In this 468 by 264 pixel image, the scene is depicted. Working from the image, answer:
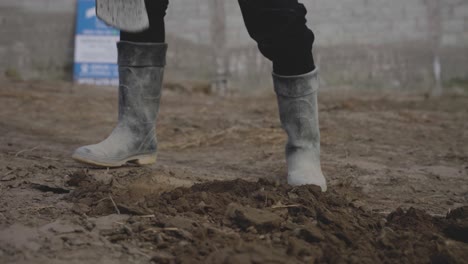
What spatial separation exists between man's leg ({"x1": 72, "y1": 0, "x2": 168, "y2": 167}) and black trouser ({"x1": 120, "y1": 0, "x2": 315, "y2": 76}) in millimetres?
431

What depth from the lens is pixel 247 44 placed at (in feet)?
21.9

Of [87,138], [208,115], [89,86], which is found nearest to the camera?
[87,138]

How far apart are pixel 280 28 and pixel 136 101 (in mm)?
662

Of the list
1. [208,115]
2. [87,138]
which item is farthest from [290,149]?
[208,115]

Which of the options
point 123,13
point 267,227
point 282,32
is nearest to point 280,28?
point 282,32

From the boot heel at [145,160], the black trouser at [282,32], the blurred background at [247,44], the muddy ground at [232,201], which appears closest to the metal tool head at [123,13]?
the black trouser at [282,32]

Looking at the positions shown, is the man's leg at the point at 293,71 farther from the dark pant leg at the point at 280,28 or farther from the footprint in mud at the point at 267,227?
the footprint in mud at the point at 267,227

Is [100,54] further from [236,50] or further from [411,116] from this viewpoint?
[411,116]

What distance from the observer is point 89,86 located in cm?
630

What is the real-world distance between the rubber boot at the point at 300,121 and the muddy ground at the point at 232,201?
0.17m

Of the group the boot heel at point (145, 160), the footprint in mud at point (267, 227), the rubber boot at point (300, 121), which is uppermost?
the rubber boot at point (300, 121)

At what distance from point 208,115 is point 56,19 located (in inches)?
122

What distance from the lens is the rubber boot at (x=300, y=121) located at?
196cm

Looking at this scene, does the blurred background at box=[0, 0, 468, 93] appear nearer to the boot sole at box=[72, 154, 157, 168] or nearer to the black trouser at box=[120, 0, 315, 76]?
the boot sole at box=[72, 154, 157, 168]
